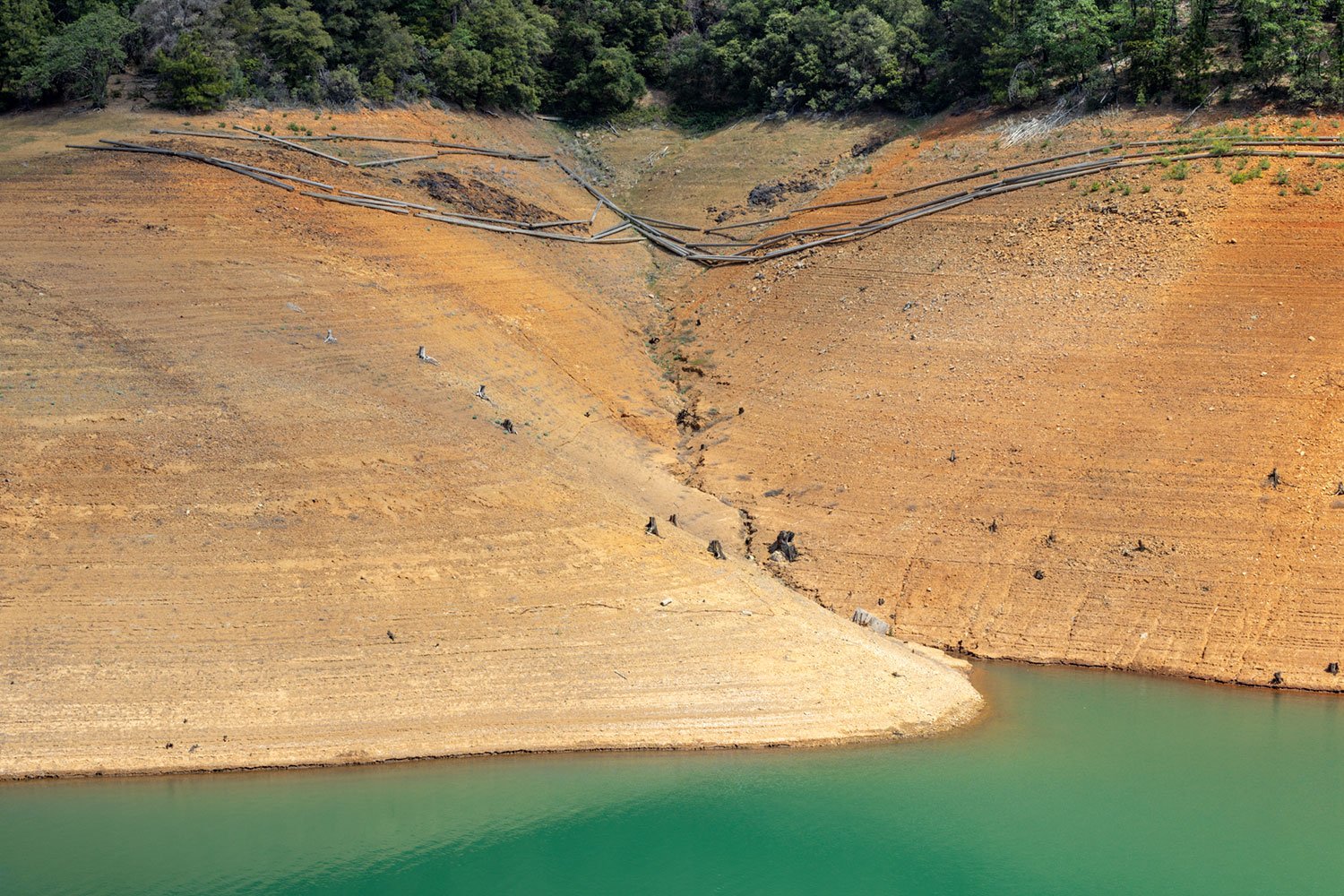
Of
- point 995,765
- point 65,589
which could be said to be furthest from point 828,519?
point 65,589

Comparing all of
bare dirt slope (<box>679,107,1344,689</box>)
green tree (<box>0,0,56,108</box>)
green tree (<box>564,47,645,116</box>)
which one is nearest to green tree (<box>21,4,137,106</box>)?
green tree (<box>0,0,56,108</box>)

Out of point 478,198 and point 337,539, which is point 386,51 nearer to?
point 478,198

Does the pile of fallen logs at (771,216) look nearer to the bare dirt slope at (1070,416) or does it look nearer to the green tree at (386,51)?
the bare dirt slope at (1070,416)

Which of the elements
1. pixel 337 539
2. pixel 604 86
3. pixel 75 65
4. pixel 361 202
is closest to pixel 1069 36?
pixel 604 86

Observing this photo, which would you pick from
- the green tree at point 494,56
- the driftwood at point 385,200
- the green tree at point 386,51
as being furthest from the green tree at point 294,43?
the driftwood at point 385,200

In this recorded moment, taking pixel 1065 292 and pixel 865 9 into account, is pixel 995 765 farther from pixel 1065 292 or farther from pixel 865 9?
pixel 865 9
